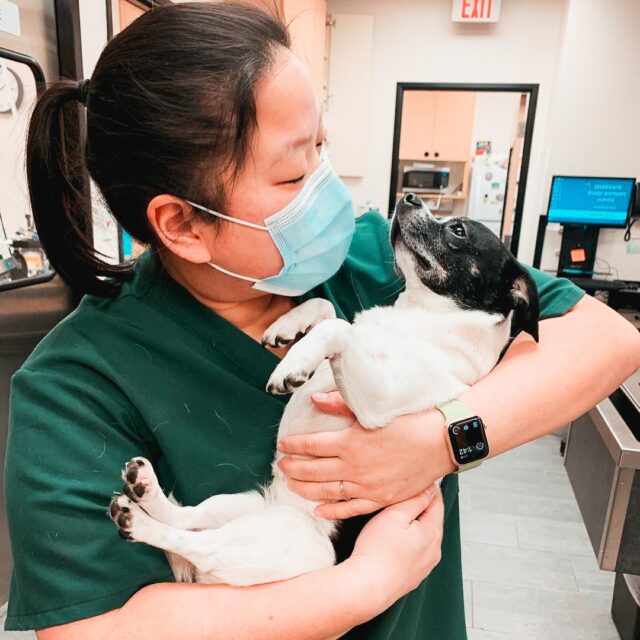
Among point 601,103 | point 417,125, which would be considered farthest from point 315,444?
point 417,125

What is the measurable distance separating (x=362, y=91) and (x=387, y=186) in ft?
3.09

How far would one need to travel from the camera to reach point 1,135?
1673mm

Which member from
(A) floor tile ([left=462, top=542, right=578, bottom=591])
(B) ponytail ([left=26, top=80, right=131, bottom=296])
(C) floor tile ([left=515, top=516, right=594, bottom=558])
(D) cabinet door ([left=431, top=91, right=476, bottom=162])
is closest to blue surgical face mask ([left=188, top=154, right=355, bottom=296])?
(B) ponytail ([left=26, top=80, right=131, bottom=296])

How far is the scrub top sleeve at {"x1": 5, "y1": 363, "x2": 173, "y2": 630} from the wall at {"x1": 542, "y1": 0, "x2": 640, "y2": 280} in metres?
4.61

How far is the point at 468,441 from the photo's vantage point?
2.65 feet

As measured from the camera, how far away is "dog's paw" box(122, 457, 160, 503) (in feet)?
2.40

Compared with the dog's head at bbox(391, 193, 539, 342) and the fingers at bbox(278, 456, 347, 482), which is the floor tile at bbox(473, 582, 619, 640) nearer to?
the dog's head at bbox(391, 193, 539, 342)

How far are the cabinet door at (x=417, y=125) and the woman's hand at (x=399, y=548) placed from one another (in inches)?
263

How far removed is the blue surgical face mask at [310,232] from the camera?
2.90 ft

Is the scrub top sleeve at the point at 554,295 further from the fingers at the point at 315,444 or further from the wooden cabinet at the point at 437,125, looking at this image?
the wooden cabinet at the point at 437,125

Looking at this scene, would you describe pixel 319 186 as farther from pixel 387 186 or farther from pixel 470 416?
pixel 387 186

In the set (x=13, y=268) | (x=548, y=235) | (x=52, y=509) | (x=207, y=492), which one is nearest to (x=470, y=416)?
(x=207, y=492)

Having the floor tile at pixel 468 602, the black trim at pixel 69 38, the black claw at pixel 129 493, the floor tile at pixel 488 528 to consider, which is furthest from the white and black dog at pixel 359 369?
the floor tile at pixel 488 528

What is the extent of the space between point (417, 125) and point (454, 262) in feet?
21.5
